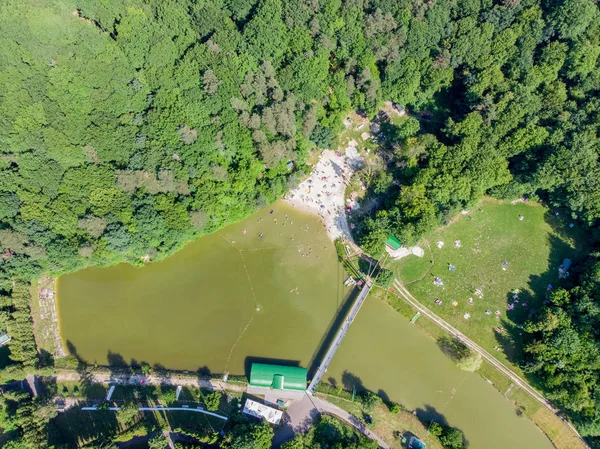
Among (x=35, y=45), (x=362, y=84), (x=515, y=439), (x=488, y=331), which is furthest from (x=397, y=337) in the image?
(x=35, y=45)

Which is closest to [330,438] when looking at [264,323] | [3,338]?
[264,323]

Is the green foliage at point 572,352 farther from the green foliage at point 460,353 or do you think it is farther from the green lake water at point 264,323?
the green foliage at point 460,353

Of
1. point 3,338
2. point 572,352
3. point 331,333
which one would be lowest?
point 3,338

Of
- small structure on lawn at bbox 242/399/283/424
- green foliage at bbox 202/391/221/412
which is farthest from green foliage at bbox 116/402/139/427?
small structure on lawn at bbox 242/399/283/424

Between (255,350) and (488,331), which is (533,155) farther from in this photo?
(255,350)

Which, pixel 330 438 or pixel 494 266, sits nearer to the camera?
pixel 330 438

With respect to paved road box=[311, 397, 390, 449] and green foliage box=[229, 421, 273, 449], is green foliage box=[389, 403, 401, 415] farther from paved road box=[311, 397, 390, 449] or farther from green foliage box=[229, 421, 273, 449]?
green foliage box=[229, 421, 273, 449]

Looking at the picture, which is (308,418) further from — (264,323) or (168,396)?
(168,396)
